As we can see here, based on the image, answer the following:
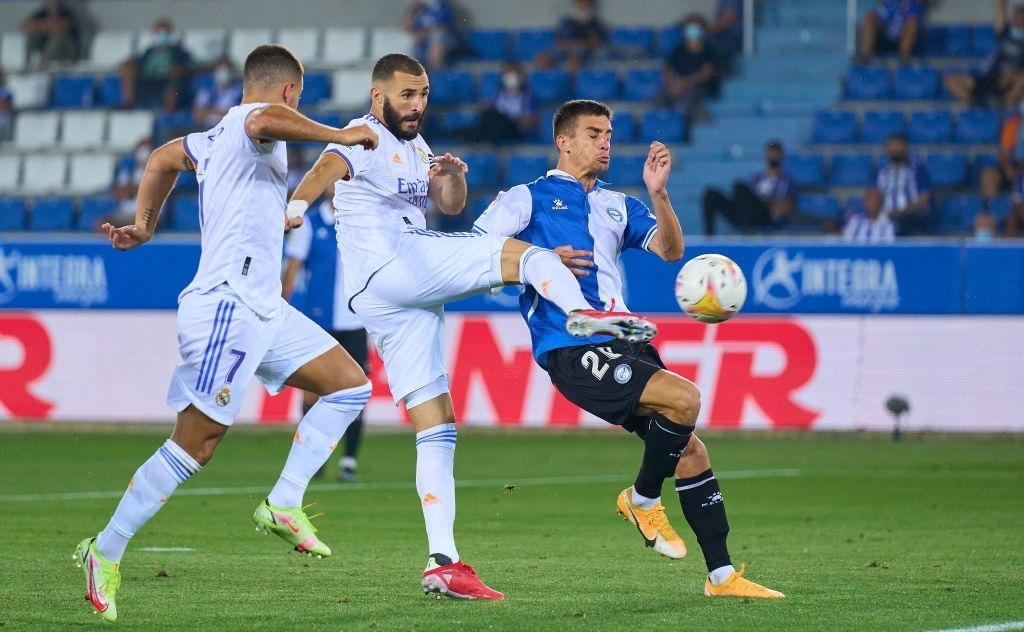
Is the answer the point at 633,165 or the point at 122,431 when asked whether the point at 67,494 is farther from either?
the point at 633,165

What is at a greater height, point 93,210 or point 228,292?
point 228,292

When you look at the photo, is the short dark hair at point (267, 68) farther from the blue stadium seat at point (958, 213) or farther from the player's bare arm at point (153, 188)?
the blue stadium seat at point (958, 213)

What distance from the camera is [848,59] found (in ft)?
73.0

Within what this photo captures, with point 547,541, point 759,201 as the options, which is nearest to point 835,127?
point 759,201

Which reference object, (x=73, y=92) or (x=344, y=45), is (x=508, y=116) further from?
(x=73, y=92)

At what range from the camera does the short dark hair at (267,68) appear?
6.68 metres

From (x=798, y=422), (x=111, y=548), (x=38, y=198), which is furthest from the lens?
(x=38, y=198)

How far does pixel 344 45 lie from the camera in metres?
25.3

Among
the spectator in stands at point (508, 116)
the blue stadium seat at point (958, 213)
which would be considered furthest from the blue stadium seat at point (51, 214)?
the blue stadium seat at point (958, 213)

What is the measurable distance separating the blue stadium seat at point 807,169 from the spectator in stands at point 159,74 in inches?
364

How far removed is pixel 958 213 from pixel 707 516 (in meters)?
13.3

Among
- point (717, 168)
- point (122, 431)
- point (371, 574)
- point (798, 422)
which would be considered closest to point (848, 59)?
point (717, 168)

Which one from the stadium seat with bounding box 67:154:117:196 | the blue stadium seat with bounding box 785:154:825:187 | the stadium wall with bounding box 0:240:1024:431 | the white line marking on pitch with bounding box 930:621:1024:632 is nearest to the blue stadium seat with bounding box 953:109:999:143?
the blue stadium seat with bounding box 785:154:825:187

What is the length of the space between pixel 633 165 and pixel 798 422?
6058 mm
